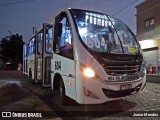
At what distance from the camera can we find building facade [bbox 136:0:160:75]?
21.5 m

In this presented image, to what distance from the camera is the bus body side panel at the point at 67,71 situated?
5.38 metres

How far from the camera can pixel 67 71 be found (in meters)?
5.73

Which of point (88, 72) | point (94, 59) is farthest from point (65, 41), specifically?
point (88, 72)

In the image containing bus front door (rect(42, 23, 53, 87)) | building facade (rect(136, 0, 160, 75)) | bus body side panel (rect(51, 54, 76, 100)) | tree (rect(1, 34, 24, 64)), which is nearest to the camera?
bus body side panel (rect(51, 54, 76, 100))

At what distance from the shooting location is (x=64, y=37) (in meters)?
6.24

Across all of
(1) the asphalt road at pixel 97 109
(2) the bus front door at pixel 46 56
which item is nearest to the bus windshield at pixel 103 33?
(1) the asphalt road at pixel 97 109

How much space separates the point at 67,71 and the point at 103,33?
151 cm

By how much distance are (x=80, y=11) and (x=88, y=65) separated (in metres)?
2.01

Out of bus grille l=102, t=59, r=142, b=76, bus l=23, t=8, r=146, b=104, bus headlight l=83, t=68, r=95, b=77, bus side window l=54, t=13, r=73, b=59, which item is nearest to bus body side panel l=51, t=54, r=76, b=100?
bus l=23, t=8, r=146, b=104

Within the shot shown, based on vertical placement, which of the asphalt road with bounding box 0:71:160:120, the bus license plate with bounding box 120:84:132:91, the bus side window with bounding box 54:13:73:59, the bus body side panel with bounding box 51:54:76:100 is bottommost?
the asphalt road with bounding box 0:71:160:120

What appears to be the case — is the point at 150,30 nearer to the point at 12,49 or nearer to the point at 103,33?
the point at 103,33

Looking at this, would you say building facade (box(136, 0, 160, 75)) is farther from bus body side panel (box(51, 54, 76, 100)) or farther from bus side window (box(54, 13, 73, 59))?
bus body side panel (box(51, 54, 76, 100))

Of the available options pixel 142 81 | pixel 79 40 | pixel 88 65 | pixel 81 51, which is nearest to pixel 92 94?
pixel 88 65

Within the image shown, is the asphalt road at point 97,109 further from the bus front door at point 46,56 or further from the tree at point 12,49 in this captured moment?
the tree at point 12,49
